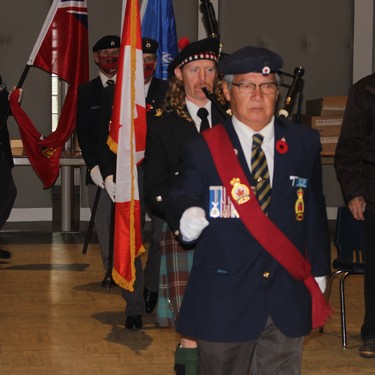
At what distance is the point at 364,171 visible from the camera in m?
6.65

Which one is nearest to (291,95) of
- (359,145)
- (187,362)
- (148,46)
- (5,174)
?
(359,145)

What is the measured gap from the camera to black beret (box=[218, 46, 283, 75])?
157 inches

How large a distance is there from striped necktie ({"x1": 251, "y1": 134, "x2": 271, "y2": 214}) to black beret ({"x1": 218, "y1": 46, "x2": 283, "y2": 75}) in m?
0.26

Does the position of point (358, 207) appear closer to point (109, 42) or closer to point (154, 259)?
point (154, 259)

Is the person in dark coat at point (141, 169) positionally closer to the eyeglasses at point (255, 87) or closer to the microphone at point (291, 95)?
the microphone at point (291, 95)

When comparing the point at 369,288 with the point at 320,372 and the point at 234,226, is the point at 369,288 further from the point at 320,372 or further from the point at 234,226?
the point at 234,226

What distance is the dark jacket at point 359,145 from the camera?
6.57 meters

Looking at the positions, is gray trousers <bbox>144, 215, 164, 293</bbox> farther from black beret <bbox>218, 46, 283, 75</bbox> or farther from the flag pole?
the flag pole

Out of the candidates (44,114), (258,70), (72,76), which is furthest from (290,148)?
(44,114)

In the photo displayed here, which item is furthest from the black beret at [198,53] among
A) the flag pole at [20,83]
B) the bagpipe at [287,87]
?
the flag pole at [20,83]

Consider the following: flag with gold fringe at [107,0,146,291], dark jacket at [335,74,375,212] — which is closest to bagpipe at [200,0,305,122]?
dark jacket at [335,74,375,212]

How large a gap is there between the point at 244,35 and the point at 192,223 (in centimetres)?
955

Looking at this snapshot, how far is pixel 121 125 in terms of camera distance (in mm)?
6625

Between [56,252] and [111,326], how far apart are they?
3506 mm
